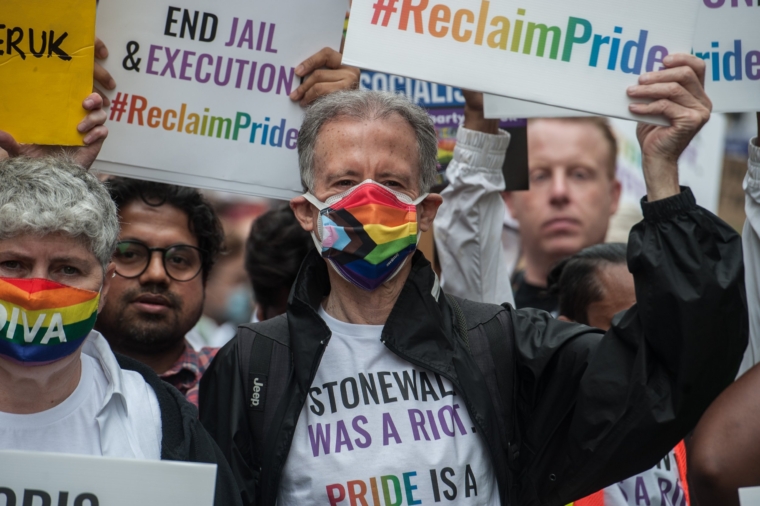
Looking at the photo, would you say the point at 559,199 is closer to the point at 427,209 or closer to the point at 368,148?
the point at 427,209

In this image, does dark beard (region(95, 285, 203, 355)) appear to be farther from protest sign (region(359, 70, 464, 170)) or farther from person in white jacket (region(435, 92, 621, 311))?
person in white jacket (region(435, 92, 621, 311))

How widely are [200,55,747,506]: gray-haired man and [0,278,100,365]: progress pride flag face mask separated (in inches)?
20.3

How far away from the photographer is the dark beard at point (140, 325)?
3.81m

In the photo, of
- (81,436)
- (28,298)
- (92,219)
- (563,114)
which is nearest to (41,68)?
(92,219)

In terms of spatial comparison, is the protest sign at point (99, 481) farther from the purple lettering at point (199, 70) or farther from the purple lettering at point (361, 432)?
the purple lettering at point (199, 70)

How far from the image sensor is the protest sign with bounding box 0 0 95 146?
306cm

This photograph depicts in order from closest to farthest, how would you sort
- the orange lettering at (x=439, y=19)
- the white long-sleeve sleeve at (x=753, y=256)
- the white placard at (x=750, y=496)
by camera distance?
the white placard at (x=750, y=496) < the orange lettering at (x=439, y=19) < the white long-sleeve sleeve at (x=753, y=256)

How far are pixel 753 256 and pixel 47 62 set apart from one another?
245 centimetres

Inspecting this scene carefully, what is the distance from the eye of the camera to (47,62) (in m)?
3.11

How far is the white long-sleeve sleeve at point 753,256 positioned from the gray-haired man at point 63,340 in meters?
1.82

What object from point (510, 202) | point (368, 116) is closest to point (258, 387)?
point (368, 116)

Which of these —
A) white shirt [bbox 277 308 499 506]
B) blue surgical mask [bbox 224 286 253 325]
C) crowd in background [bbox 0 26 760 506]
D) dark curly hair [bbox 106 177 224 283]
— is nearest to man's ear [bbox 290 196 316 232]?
crowd in background [bbox 0 26 760 506]

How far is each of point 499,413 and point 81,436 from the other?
1142 mm

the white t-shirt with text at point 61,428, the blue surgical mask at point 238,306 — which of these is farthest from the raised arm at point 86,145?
the blue surgical mask at point 238,306
